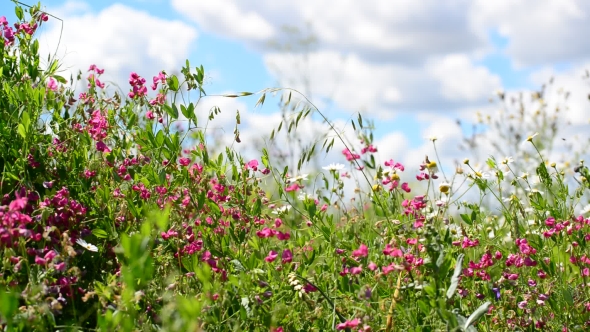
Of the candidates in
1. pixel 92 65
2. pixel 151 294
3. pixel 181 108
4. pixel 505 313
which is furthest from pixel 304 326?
pixel 92 65

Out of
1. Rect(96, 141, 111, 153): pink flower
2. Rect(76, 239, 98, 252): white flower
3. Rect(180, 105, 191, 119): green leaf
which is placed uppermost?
Rect(180, 105, 191, 119): green leaf

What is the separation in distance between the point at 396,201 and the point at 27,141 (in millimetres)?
1614

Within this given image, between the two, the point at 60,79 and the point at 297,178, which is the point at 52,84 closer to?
the point at 60,79

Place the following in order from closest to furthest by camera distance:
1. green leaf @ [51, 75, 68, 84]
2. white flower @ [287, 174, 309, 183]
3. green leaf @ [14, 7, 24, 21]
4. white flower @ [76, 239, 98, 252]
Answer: white flower @ [76, 239, 98, 252]
white flower @ [287, 174, 309, 183]
green leaf @ [51, 75, 68, 84]
green leaf @ [14, 7, 24, 21]

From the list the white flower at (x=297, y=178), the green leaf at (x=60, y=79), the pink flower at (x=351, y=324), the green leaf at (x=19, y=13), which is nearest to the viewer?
the pink flower at (x=351, y=324)

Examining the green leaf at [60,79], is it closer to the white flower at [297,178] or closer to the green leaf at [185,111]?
the green leaf at [185,111]

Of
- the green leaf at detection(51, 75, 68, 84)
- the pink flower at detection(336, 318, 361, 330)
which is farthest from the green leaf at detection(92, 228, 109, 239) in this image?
the pink flower at detection(336, 318, 361, 330)

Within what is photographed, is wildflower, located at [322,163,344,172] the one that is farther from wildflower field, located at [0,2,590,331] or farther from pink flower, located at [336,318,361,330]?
pink flower, located at [336,318,361,330]

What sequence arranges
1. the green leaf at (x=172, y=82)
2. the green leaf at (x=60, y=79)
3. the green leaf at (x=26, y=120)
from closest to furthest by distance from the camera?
the green leaf at (x=26, y=120), the green leaf at (x=172, y=82), the green leaf at (x=60, y=79)

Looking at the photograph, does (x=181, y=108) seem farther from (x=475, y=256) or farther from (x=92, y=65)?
(x=475, y=256)

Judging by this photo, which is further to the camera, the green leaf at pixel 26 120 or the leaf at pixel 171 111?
the leaf at pixel 171 111

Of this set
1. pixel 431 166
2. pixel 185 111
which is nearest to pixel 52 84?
pixel 185 111

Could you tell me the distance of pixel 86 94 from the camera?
3.65 metres

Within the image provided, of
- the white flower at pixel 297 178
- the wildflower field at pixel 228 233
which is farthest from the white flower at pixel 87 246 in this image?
the white flower at pixel 297 178
